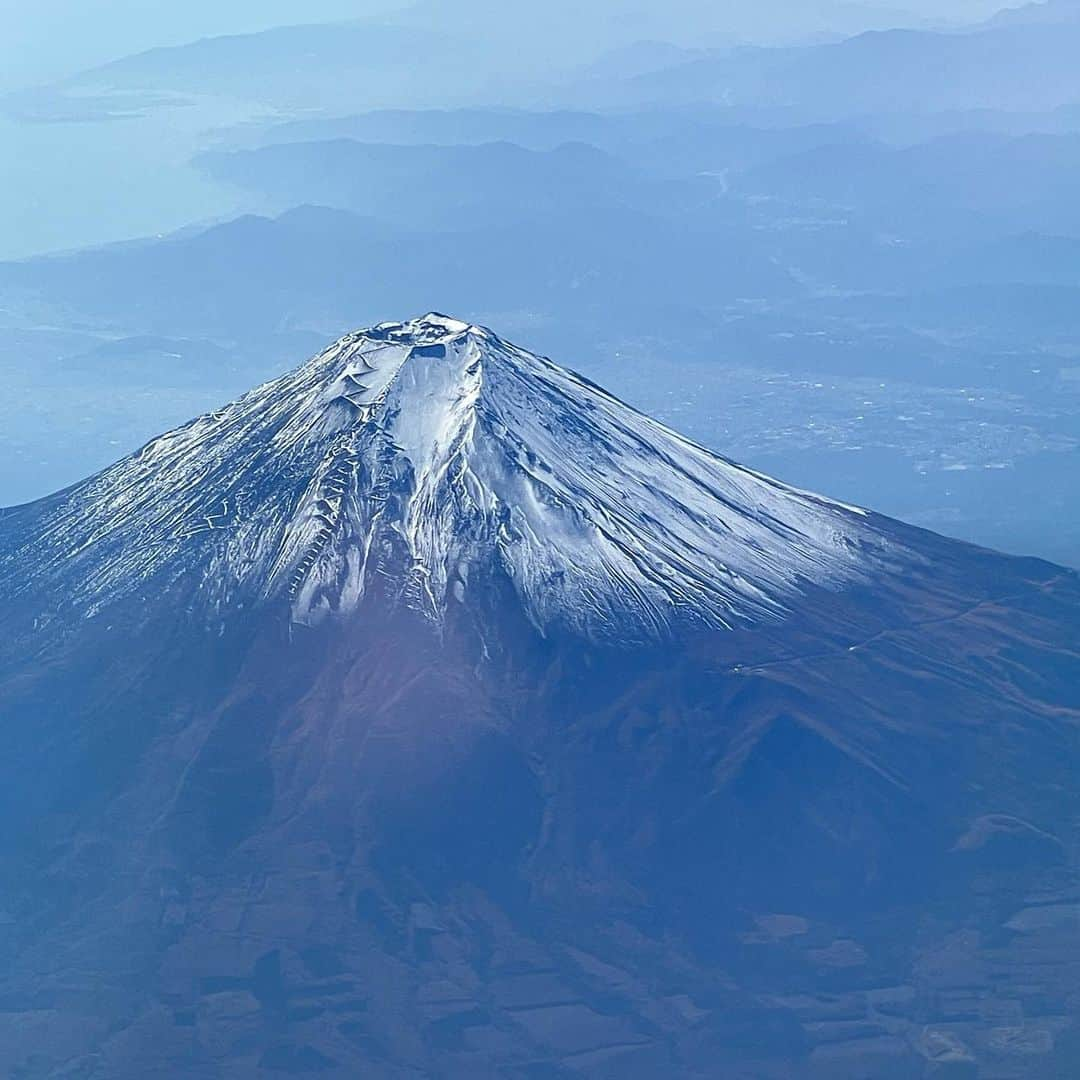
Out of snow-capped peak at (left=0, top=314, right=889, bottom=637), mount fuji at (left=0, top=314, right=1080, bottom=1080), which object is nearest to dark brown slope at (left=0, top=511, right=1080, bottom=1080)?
mount fuji at (left=0, top=314, right=1080, bottom=1080)

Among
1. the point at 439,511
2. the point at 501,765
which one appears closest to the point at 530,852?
the point at 501,765

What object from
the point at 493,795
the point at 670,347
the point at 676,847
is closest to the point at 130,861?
the point at 493,795

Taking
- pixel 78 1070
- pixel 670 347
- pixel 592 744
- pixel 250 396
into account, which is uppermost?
pixel 670 347

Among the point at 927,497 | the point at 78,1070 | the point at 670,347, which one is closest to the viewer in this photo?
the point at 78,1070

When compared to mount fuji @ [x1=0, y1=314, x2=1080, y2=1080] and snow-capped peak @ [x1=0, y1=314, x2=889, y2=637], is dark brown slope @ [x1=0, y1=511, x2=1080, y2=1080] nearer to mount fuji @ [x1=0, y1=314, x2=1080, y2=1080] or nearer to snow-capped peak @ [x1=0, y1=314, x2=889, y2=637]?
mount fuji @ [x1=0, y1=314, x2=1080, y2=1080]

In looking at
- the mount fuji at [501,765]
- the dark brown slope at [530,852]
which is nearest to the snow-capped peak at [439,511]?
the mount fuji at [501,765]

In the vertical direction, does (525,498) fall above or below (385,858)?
above

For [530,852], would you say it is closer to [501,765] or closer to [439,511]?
[501,765]

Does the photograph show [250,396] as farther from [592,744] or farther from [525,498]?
[592,744]
